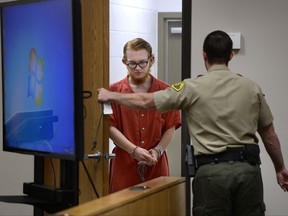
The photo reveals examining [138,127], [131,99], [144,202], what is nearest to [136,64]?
[138,127]

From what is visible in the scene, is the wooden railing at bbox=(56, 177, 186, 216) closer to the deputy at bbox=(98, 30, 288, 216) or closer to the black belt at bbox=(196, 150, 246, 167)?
the deputy at bbox=(98, 30, 288, 216)

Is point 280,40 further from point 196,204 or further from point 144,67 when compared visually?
point 196,204

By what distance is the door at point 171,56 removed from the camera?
5375mm

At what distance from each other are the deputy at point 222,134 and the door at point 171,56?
2884 millimetres

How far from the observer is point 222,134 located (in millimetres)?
2432

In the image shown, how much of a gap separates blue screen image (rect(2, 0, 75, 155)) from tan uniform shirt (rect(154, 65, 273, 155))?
443 mm

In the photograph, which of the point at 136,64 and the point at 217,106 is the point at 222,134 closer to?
the point at 217,106

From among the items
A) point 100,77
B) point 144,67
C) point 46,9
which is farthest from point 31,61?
point 144,67

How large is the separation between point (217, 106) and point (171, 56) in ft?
10.1

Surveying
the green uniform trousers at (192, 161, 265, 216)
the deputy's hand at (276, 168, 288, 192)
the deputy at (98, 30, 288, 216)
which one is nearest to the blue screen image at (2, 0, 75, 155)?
the deputy at (98, 30, 288, 216)

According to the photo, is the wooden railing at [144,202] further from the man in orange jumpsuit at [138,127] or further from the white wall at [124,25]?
the white wall at [124,25]

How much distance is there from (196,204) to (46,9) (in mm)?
1054

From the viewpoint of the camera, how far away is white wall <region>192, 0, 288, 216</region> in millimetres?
3131

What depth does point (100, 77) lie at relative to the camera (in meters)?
3.06
